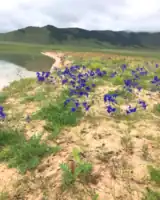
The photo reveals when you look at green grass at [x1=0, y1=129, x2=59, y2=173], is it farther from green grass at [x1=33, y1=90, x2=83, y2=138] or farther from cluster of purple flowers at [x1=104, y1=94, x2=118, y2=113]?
cluster of purple flowers at [x1=104, y1=94, x2=118, y2=113]

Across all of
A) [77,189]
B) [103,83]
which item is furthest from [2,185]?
[103,83]

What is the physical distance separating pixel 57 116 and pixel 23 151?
2.24m

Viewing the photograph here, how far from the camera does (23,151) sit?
560cm

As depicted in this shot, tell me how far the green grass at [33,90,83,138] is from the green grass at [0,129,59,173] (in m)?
0.75

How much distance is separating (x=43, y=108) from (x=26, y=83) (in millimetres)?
5526

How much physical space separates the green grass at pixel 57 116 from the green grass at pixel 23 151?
0.75 metres

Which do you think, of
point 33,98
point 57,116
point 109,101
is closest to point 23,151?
point 57,116

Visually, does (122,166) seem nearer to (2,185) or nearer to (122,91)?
(2,185)

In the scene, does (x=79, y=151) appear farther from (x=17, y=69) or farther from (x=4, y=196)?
A: (x=17, y=69)

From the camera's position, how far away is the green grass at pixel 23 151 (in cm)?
527

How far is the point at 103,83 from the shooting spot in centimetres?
1306

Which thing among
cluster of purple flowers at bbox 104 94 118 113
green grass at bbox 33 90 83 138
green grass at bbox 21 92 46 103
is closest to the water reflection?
green grass at bbox 21 92 46 103

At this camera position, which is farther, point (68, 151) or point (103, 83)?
point (103, 83)

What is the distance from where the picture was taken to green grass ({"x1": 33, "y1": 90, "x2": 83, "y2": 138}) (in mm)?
7018
